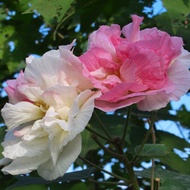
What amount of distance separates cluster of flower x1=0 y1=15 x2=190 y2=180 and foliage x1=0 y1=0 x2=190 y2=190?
0.25 feet

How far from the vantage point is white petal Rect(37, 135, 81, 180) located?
0.70 meters

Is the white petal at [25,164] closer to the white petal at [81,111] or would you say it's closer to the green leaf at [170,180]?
the white petal at [81,111]

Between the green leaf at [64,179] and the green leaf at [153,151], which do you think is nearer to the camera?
the green leaf at [153,151]

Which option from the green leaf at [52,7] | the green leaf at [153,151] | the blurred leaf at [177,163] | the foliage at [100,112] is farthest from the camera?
the blurred leaf at [177,163]

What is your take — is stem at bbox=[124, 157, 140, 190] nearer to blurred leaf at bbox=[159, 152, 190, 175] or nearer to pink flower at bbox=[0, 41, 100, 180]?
pink flower at bbox=[0, 41, 100, 180]

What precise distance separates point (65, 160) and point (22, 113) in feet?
0.37

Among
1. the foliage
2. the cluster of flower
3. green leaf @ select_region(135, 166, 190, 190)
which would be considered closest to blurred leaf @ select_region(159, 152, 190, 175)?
the foliage

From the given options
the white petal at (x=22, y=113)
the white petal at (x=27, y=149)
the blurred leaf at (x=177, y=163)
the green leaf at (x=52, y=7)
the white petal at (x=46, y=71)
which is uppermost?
the white petal at (x=46, y=71)

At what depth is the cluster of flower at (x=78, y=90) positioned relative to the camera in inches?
27.9

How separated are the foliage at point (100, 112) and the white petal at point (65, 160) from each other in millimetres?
72

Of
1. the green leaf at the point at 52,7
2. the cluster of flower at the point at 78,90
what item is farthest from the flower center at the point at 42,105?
the green leaf at the point at 52,7

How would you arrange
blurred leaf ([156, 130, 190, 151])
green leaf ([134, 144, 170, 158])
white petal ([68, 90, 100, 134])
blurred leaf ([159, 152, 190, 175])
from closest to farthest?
white petal ([68, 90, 100, 134]) → green leaf ([134, 144, 170, 158]) → blurred leaf ([159, 152, 190, 175]) → blurred leaf ([156, 130, 190, 151])

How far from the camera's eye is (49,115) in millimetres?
714

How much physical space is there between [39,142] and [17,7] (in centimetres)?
110
